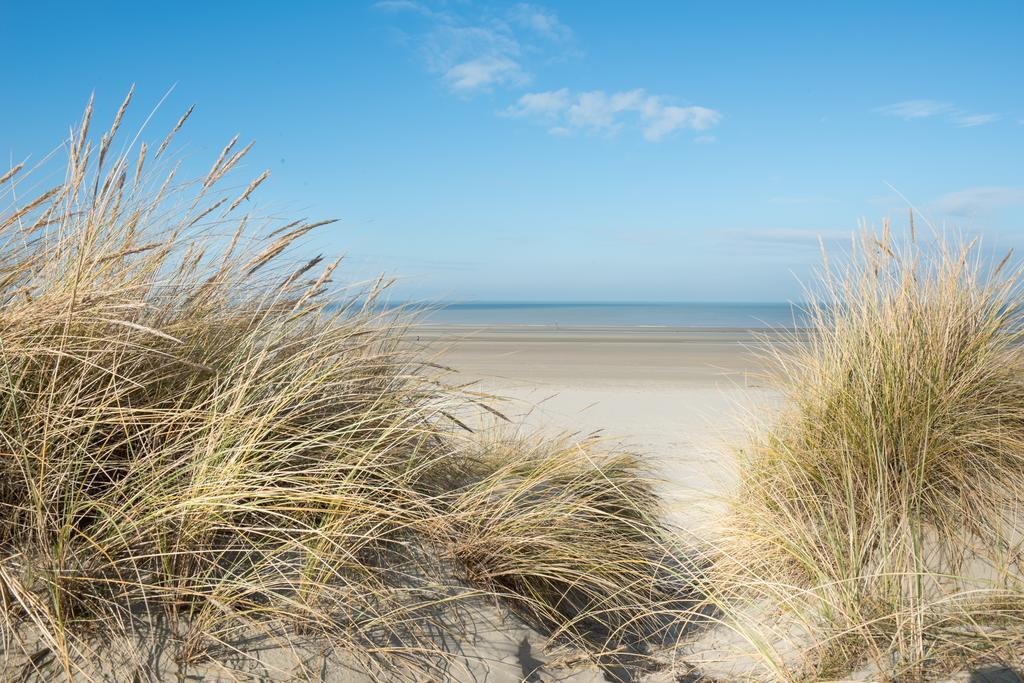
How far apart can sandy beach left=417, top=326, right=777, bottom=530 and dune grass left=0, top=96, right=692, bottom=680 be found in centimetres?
72

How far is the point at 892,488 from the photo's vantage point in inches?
108

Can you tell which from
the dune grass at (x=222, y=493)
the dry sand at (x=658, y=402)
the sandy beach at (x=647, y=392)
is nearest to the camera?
the dune grass at (x=222, y=493)

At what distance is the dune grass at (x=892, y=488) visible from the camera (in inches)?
81.0

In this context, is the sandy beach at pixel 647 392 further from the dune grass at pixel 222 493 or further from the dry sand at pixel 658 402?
the dune grass at pixel 222 493

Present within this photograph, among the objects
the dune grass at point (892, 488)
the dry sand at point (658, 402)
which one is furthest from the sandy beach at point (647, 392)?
the dune grass at point (892, 488)

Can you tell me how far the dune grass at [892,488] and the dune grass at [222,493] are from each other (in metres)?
0.64

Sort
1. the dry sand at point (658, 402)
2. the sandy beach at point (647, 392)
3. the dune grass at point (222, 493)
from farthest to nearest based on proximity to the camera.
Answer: the sandy beach at point (647, 392), the dry sand at point (658, 402), the dune grass at point (222, 493)

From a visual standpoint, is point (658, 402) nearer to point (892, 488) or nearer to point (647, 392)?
point (647, 392)

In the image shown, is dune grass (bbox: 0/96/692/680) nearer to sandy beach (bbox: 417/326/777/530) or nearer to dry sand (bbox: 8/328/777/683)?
dry sand (bbox: 8/328/777/683)

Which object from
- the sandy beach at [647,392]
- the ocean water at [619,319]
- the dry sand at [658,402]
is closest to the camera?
the dry sand at [658,402]

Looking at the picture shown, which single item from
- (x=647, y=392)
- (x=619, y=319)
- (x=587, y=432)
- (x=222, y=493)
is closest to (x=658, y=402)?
(x=647, y=392)

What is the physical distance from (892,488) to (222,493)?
2.57 m

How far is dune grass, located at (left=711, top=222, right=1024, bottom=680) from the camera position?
81.0 inches

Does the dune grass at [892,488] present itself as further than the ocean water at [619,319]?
No
